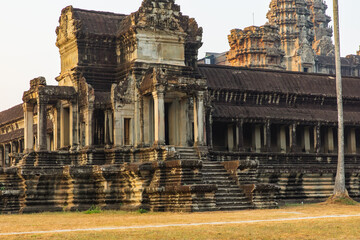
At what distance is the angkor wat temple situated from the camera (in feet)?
116

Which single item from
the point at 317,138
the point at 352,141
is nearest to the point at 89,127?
the point at 317,138

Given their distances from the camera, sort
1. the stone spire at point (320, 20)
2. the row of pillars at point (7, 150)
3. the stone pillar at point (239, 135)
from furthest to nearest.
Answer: the stone spire at point (320, 20) → the row of pillars at point (7, 150) → the stone pillar at point (239, 135)

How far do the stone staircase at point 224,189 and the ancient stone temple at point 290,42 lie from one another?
174 ft

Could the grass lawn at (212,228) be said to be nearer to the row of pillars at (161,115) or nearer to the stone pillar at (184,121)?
the row of pillars at (161,115)

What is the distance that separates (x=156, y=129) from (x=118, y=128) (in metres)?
2.92

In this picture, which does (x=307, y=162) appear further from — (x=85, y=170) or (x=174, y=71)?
(x=85, y=170)

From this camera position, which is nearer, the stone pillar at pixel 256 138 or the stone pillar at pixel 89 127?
the stone pillar at pixel 89 127

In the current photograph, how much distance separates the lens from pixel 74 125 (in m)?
40.9

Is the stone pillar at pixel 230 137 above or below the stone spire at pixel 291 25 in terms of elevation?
below

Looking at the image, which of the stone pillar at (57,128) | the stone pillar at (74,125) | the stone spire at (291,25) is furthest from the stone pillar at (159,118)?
the stone spire at (291,25)

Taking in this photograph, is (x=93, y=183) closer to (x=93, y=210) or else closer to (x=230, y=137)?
(x=93, y=210)

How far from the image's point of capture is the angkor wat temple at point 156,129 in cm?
3525

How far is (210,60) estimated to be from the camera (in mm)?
128250

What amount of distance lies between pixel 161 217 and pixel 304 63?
76.5 metres
